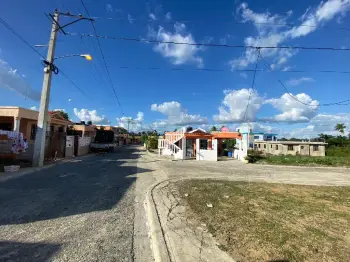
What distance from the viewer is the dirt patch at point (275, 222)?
3922 millimetres

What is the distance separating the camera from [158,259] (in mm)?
3654

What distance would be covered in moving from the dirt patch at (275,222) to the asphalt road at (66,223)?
6.05ft

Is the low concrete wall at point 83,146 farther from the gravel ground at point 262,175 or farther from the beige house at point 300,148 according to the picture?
the beige house at point 300,148

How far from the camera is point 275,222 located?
5.29 m

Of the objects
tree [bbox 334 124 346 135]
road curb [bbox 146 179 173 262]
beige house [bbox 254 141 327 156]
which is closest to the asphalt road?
road curb [bbox 146 179 173 262]

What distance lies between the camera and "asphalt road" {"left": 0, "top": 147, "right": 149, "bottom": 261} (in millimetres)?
3758

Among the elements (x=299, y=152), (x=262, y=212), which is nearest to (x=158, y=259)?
(x=262, y=212)

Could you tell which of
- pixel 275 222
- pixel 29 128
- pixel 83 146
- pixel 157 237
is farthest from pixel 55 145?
pixel 275 222

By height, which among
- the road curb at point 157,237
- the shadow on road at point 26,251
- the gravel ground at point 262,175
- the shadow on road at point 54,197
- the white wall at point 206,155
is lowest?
the shadow on road at point 26,251

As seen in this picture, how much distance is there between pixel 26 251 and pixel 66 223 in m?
1.25

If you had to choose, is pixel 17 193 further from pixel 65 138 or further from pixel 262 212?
pixel 65 138

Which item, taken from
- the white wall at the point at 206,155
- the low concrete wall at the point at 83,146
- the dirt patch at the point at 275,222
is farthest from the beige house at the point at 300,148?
the dirt patch at the point at 275,222

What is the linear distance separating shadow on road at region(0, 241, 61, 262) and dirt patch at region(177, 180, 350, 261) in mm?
2873

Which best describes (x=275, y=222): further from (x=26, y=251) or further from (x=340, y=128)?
(x=340, y=128)
